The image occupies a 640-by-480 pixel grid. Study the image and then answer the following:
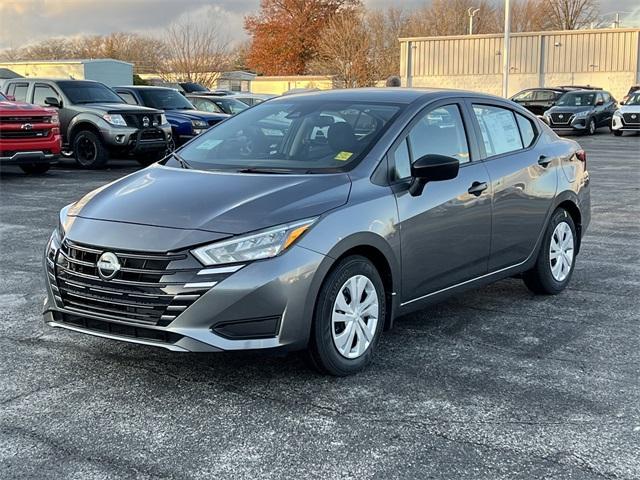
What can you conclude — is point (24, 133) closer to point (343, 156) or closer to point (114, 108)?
point (114, 108)

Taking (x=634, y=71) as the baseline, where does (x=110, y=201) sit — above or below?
below

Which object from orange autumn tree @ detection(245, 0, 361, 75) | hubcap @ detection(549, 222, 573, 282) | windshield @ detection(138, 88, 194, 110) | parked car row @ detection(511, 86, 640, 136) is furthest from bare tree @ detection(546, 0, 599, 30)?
hubcap @ detection(549, 222, 573, 282)

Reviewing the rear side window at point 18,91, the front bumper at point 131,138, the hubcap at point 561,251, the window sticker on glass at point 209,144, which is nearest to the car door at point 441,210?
the hubcap at point 561,251

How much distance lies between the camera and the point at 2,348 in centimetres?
502

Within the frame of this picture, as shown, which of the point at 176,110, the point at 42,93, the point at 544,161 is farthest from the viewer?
the point at 176,110

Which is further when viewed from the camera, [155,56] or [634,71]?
[155,56]

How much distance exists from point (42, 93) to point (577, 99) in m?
20.6

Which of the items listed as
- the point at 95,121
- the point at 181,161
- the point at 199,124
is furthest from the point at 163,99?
the point at 181,161

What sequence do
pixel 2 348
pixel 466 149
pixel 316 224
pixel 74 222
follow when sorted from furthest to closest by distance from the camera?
pixel 466 149
pixel 2 348
pixel 74 222
pixel 316 224

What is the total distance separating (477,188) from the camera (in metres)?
5.38

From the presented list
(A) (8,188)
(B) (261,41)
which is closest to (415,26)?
(B) (261,41)

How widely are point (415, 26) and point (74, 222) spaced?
6309 centimetres

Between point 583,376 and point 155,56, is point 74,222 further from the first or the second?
point 155,56

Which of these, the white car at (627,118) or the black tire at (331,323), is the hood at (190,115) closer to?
the black tire at (331,323)
